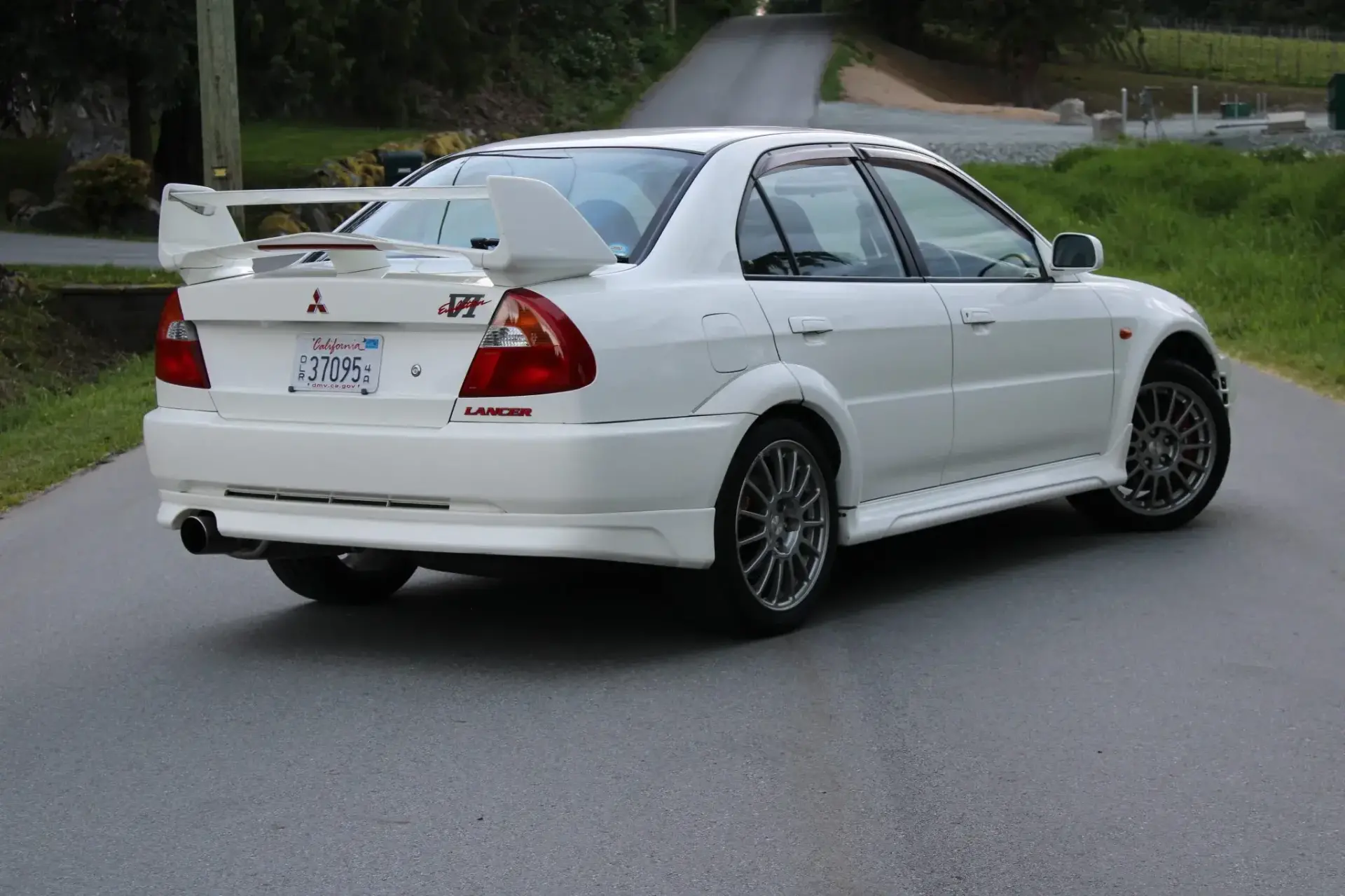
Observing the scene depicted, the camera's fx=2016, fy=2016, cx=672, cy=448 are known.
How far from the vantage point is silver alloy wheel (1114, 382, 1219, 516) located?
855 centimetres

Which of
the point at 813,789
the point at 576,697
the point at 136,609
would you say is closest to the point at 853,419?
the point at 576,697

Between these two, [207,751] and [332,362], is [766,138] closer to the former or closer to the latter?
[332,362]

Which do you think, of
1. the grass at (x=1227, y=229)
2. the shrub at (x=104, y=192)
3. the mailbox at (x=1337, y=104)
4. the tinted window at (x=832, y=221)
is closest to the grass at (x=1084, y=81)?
the mailbox at (x=1337, y=104)

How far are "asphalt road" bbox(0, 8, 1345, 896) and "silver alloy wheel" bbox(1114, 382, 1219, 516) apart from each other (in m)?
0.39

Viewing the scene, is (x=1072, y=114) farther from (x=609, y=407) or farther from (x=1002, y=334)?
(x=609, y=407)

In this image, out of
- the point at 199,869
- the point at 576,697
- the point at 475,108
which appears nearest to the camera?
the point at 199,869

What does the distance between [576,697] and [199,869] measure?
5.43 ft

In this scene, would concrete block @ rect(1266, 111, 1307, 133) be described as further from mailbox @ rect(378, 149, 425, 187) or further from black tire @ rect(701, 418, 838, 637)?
black tire @ rect(701, 418, 838, 637)

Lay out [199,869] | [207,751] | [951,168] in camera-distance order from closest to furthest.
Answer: [199,869] → [207,751] → [951,168]

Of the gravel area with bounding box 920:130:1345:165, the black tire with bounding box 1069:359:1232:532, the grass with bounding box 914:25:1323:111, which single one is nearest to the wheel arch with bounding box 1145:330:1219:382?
the black tire with bounding box 1069:359:1232:532

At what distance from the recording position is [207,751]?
5.42 m

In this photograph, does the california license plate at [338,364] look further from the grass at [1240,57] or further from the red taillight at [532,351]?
the grass at [1240,57]

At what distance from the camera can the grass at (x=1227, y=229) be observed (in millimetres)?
17109

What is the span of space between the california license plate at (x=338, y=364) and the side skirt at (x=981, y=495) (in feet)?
5.66
